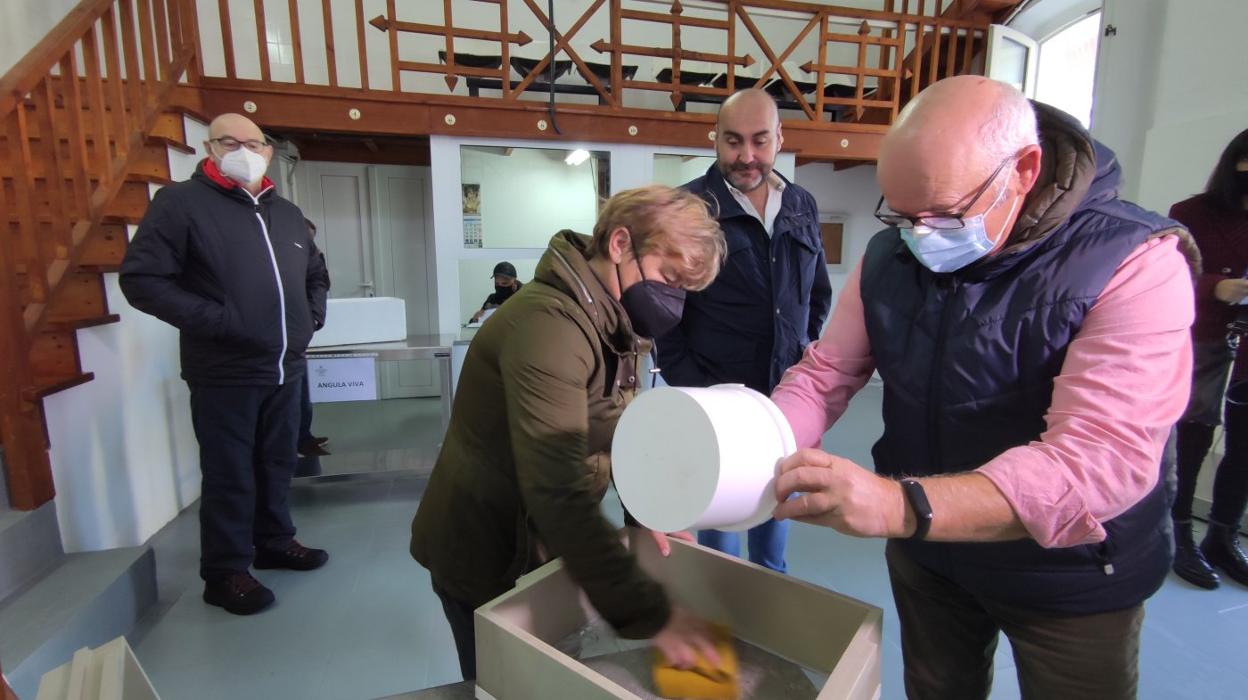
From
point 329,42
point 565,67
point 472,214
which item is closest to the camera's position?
point 329,42

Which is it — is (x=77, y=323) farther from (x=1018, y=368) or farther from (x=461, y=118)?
(x=1018, y=368)

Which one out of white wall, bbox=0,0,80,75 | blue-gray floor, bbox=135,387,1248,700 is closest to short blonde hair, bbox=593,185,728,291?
blue-gray floor, bbox=135,387,1248,700

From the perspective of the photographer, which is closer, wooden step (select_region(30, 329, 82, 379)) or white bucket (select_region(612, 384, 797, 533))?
white bucket (select_region(612, 384, 797, 533))

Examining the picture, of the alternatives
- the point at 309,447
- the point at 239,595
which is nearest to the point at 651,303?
the point at 239,595

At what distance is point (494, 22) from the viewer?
4.83m

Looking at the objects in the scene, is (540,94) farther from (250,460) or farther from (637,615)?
(637,615)

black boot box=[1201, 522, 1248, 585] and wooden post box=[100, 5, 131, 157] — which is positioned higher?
wooden post box=[100, 5, 131, 157]

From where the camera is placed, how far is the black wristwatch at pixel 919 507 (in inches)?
23.8

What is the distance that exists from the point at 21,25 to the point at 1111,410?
4.27 metres

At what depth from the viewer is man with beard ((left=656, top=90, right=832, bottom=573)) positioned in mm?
1687

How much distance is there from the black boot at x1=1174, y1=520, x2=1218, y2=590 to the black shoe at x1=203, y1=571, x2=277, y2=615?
3.32 metres

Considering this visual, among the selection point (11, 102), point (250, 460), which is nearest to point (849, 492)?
point (250, 460)

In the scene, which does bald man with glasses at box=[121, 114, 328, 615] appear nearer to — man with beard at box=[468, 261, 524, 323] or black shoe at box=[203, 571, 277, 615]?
black shoe at box=[203, 571, 277, 615]

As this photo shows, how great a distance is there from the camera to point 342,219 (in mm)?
4812
